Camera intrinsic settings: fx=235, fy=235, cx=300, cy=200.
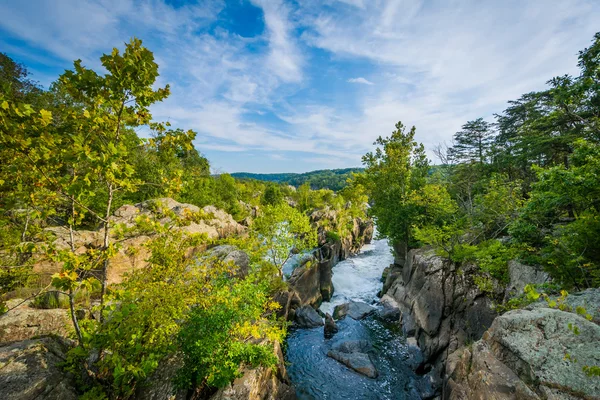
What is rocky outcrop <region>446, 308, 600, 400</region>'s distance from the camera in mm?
5277

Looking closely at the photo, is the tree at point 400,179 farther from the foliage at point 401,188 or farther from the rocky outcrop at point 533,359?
the rocky outcrop at point 533,359

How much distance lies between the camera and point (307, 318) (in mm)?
19062

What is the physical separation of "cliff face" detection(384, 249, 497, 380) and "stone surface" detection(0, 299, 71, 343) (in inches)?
674

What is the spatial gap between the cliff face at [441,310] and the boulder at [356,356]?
312 cm

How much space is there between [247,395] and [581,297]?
10.7 meters

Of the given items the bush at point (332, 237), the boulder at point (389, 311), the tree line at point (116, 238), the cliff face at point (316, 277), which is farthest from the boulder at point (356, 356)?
the bush at point (332, 237)

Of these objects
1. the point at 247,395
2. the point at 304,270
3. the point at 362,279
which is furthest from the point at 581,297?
the point at 362,279

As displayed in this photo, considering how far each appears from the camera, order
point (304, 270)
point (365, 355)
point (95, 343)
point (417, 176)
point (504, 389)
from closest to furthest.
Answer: point (95, 343) → point (504, 389) → point (365, 355) → point (304, 270) → point (417, 176)

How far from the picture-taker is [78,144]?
4.03 metres

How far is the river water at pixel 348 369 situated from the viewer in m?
12.3

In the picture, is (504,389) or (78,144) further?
(504,389)

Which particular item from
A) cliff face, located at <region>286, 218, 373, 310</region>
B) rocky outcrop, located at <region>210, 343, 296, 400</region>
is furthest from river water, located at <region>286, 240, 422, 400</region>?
rocky outcrop, located at <region>210, 343, 296, 400</region>

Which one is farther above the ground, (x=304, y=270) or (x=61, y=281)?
(x=61, y=281)

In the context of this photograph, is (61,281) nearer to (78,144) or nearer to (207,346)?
(78,144)
